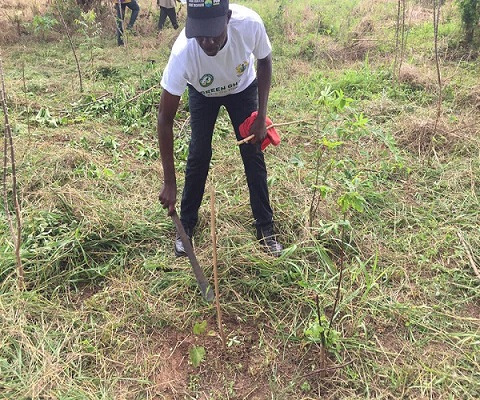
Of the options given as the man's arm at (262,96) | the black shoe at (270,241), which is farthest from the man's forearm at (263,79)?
the black shoe at (270,241)

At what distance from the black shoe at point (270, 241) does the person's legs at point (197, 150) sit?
0.41 m

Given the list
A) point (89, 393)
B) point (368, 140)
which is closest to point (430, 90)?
point (368, 140)

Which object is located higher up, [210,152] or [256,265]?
[210,152]

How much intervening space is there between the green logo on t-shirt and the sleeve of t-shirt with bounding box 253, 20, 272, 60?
0.27m

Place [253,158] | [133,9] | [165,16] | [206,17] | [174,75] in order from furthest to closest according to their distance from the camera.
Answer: [165,16]
[133,9]
[253,158]
[174,75]
[206,17]

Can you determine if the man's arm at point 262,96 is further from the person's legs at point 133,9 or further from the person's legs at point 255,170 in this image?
the person's legs at point 133,9

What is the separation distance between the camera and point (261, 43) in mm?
2000

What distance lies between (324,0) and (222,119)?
6.16m

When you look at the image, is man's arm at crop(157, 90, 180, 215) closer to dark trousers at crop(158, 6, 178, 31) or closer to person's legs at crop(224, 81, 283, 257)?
person's legs at crop(224, 81, 283, 257)

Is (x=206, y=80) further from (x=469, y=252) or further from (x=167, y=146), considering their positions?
(x=469, y=252)

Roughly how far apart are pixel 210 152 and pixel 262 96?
1.38 ft

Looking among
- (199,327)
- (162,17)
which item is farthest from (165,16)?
(199,327)

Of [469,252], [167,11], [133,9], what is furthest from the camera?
[167,11]

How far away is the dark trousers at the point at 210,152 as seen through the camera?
84.7 inches
